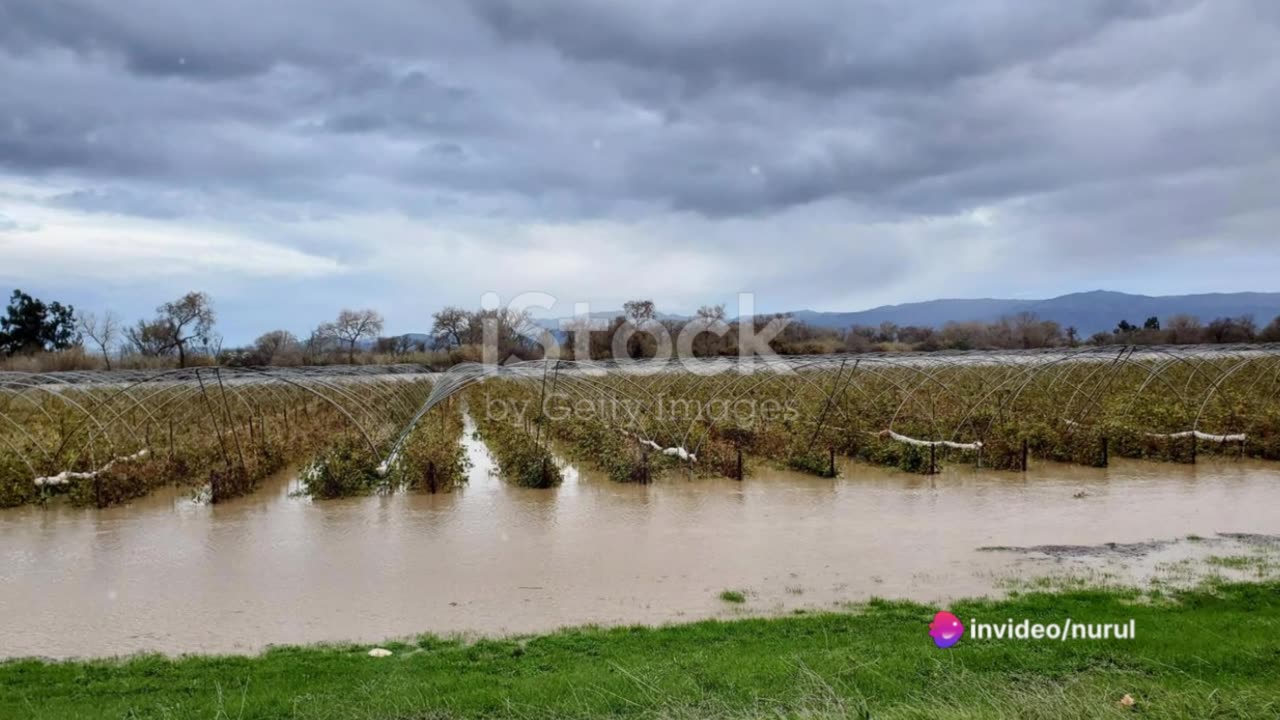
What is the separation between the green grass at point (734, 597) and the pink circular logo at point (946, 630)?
5.60 feet

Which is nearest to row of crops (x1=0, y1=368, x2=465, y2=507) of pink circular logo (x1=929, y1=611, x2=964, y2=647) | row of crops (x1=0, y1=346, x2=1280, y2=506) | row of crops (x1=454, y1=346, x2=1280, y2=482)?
row of crops (x1=0, y1=346, x2=1280, y2=506)

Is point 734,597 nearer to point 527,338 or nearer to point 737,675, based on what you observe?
point 737,675

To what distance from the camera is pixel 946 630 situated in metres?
5.87

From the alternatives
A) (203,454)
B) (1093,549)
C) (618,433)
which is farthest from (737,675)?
(203,454)

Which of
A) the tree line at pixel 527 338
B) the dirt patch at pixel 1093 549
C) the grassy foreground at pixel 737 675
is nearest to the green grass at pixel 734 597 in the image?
the grassy foreground at pixel 737 675

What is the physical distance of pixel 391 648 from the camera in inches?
244

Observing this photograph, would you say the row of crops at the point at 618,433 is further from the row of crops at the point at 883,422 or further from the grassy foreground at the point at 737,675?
the grassy foreground at the point at 737,675

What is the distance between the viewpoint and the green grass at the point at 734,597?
291 inches

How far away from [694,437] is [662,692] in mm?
11464

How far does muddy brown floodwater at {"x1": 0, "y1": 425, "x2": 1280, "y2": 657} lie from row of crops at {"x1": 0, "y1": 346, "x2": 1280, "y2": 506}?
0.60 meters

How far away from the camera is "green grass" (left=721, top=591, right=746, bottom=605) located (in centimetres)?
739

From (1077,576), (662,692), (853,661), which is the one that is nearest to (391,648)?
(662,692)

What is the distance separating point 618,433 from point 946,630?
1051cm

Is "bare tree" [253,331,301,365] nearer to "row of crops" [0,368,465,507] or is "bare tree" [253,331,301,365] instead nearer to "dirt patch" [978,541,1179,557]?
"row of crops" [0,368,465,507]
